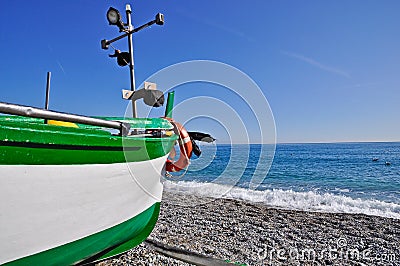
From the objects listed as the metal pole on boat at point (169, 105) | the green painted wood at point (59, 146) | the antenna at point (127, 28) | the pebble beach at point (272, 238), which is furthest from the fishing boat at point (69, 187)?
the antenna at point (127, 28)

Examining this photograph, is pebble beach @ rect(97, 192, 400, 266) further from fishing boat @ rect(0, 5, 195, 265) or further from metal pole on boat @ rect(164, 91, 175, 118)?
metal pole on boat @ rect(164, 91, 175, 118)

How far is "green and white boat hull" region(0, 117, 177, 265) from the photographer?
150cm

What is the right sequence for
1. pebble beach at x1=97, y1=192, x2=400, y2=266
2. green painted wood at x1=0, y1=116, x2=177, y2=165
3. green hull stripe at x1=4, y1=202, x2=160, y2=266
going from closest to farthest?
green painted wood at x1=0, y1=116, x2=177, y2=165, green hull stripe at x1=4, y1=202, x2=160, y2=266, pebble beach at x1=97, y1=192, x2=400, y2=266

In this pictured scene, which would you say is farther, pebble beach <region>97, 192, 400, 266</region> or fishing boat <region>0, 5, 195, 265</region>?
pebble beach <region>97, 192, 400, 266</region>

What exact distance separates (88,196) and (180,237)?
140 inches

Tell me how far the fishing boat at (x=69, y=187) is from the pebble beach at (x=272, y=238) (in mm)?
1338

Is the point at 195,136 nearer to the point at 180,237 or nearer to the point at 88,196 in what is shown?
the point at 88,196

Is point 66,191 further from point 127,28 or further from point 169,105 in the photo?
point 127,28

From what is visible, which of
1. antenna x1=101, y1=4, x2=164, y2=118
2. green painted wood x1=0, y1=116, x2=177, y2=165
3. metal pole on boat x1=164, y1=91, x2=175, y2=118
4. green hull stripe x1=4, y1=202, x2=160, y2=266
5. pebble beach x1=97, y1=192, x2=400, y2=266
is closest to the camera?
green painted wood x1=0, y1=116, x2=177, y2=165

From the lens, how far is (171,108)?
3943mm

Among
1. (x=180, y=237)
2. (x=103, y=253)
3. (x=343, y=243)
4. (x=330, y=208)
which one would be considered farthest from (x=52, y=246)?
(x=330, y=208)

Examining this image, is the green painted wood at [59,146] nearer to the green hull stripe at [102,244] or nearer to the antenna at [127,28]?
the green hull stripe at [102,244]

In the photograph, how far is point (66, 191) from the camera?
1764 mm

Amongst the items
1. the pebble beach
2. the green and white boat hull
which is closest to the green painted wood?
the green and white boat hull
